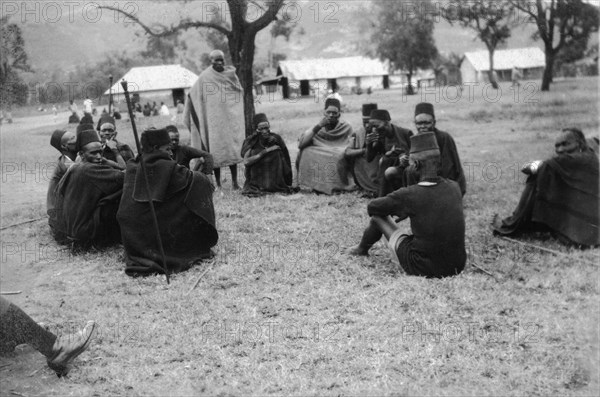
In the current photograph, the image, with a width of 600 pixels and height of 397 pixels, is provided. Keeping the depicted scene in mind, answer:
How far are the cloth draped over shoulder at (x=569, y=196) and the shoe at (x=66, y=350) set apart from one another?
16.4 ft

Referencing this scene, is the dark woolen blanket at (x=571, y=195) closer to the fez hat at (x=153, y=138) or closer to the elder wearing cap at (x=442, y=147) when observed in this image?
the elder wearing cap at (x=442, y=147)

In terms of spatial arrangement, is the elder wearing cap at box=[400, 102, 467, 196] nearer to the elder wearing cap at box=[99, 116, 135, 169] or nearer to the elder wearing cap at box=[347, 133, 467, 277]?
the elder wearing cap at box=[347, 133, 467, 277]

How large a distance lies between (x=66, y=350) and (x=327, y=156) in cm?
639

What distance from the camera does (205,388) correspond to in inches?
162

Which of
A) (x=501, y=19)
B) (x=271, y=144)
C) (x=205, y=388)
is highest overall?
(x=501, y=19)

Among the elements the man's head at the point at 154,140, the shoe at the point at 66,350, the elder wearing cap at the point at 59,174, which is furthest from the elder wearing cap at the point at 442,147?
the shoe at the point at 66,350

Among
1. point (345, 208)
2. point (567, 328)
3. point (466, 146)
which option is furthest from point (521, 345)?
point (466, 146)

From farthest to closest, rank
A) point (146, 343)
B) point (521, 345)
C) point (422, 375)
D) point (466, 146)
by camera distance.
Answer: point (466, 146) < point (146, 343) < point (521, 345) < point (422, 375)

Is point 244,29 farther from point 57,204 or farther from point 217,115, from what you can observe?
point 57,204

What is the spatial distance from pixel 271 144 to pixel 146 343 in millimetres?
5765

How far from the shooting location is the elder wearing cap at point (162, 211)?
6.59m

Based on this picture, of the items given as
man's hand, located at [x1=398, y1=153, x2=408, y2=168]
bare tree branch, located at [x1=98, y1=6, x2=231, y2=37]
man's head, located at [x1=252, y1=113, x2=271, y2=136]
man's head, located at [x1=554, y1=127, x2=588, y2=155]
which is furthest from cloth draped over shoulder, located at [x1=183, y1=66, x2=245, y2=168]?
man's head, located at [x1=554, y1=127, x2=588, y2=155]

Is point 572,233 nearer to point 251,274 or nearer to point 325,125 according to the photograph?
point 251,274

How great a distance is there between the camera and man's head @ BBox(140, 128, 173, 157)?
6.69m
